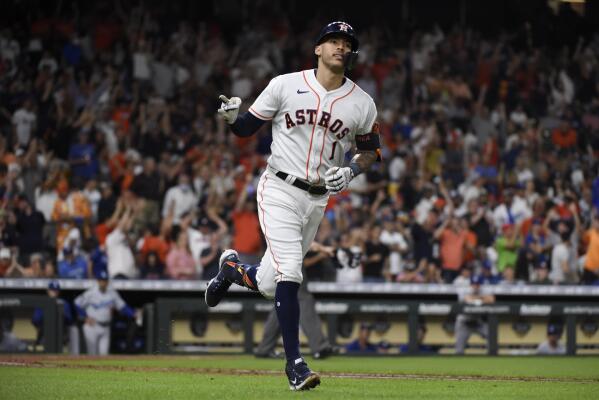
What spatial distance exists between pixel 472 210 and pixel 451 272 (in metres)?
1.42

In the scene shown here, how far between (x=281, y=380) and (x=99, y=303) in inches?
287

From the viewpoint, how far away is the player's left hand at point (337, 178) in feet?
25.4

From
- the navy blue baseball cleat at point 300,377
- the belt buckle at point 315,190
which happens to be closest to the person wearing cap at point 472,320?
the belt buckle at point 315,190

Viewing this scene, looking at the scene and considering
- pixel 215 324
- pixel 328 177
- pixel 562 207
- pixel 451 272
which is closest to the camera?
pixel 328 177

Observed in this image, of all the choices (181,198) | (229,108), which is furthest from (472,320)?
(229,108)

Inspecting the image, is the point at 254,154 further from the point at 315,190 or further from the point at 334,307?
the point at 315,190

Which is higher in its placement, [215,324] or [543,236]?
[543,236]

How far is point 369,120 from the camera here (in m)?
8.20

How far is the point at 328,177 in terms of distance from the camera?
25.5 ft

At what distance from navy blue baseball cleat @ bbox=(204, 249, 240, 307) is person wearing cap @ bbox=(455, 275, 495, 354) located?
7.84m

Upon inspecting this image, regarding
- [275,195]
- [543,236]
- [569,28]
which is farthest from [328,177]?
[569,28]

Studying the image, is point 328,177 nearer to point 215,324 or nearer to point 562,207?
point 215,324

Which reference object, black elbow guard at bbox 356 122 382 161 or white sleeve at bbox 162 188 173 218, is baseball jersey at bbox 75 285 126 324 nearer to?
white sleeve at bbox 162 188 173 218

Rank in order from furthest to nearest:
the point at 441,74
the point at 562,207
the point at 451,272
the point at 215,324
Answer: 1. the point at 441,74
2. the point at 562,207
3. the point at 451,272
4. the point at 215,324
